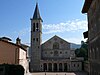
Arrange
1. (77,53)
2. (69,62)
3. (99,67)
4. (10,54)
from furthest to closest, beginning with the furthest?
(77,53)
(69,62)
(10,54)
(99,67)

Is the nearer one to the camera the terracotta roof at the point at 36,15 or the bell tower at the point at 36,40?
the bell tower at the point at 36,40

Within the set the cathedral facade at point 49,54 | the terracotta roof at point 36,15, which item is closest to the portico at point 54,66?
the cathedral facade at point 49,54

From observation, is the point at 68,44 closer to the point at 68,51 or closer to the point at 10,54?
the point at 68,51

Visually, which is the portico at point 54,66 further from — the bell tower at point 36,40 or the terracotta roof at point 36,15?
the terracotta roof at point 36,15

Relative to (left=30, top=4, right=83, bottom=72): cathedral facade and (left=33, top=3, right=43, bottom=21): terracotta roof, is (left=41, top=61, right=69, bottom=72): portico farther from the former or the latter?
(left=33, top=3, right=43, bottom=21): terracotta roof

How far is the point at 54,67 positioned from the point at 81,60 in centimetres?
959

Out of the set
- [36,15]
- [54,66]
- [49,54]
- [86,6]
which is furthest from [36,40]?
[86,6]

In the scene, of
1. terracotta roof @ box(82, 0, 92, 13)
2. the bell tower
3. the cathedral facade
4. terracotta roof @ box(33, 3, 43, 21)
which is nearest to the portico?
the cathedral facade

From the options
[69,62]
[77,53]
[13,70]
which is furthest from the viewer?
[77,53]

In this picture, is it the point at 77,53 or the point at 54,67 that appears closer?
the point at 54,67

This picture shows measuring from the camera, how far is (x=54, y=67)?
8244cm

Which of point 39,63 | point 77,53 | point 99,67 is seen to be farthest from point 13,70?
point 77,53

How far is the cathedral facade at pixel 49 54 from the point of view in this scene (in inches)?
3211

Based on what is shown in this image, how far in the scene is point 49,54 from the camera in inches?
3361
